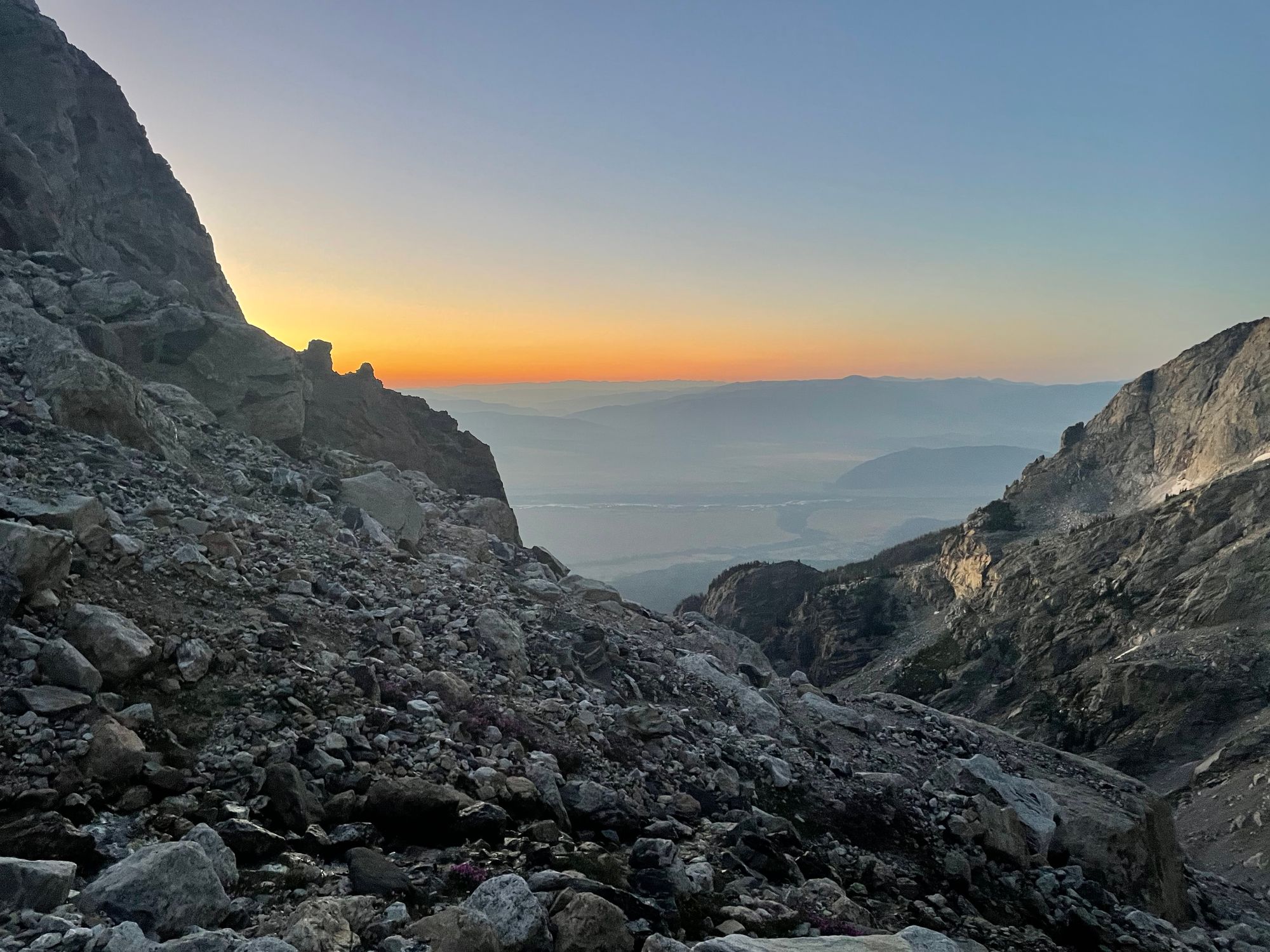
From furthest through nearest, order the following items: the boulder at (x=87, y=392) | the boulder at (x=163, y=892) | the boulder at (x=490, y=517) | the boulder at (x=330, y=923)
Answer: the boulder at (x=490, y=517)
the boulder at (x=87, y=392)
the boulder at (x=330, y=923)
the boulder at (x=163, y=892)

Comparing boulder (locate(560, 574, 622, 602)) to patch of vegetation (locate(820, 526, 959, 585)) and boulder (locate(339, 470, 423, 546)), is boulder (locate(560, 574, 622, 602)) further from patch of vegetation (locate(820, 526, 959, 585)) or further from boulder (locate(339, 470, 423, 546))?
patch of vegetation (locate(820, 526, 959, 585))

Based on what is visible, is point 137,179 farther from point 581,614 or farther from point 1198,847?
point 1198,847

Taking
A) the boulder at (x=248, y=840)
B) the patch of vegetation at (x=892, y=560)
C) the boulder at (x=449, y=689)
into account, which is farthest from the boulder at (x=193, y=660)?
the patch of vegetation at (x=892, y=560)

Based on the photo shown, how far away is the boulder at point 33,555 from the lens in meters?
7.56

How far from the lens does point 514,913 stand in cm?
569

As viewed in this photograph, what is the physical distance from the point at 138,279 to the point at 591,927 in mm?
30570

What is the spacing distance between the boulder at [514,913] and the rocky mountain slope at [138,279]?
53.0 ft

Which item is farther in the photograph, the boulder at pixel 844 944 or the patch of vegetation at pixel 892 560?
the patch of vegetation at pixel 892 560

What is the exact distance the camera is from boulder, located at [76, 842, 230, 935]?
16.1 feet

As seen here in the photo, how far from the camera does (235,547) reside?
10758 mm

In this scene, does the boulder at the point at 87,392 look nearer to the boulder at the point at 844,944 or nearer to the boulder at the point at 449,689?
the boulder at the point at 449,689

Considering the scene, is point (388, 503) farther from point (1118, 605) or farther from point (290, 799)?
point (1118, 605)

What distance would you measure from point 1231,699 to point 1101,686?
4.96 m

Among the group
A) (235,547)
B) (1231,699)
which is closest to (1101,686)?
(1231,699)
